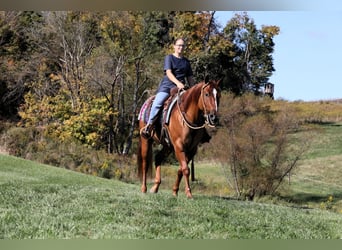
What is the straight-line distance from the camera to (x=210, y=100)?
307 inches

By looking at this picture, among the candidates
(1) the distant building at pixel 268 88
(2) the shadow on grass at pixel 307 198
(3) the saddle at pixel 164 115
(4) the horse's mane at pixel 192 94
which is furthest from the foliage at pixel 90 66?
(4) the horse's mane at pixel 192 94

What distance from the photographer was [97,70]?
27.6 meters

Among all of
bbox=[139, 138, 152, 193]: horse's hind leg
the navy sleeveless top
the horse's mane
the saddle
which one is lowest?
bbox=[139, 138, 152, 193]: horse's hind leg

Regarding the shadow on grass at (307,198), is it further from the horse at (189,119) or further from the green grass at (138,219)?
the green grass at (138,219)

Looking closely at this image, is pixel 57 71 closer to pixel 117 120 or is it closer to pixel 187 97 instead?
pixel 117 120

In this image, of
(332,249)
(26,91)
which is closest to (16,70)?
(26,91)

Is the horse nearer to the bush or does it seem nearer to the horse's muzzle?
the horse's muzzle

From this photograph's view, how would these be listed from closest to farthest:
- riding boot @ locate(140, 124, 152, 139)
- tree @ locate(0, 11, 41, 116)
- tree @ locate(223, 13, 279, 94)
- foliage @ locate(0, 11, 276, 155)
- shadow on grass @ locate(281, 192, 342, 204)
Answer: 1. riding boot @ locate(140, 124, 152, 139)
2. shadow on grass @ locate(281, 192, 342, 204)
3. foliage @ locate(0, 11, 276, 155)
4. tree @ locate(0, 11, 41, 116)
5. tree @ locate(223, 13, 279, 94)

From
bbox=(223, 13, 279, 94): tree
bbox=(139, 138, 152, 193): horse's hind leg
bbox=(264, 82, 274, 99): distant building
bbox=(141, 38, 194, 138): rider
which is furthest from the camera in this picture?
bbox=(223, 13, 279, 94): tree

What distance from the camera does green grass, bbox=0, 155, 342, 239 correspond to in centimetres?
555

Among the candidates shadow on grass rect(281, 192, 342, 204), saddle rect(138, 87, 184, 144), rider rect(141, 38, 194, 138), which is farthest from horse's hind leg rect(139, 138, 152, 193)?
shadow on grass rect(281, 192, 342, 204)

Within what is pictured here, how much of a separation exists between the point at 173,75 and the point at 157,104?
55cm

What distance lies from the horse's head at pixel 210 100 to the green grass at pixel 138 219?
1193 millimetres

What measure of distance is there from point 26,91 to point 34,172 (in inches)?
559
